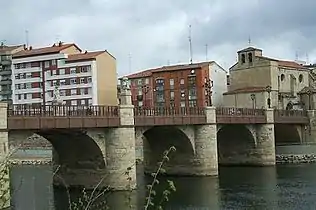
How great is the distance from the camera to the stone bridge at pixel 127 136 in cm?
3014

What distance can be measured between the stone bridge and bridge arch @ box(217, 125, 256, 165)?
0.10 metres

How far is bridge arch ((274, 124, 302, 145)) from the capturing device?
2633 inches

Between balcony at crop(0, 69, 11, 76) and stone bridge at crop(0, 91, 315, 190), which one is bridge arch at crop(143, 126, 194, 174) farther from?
balcony at crop(0, 69, 11, 76)

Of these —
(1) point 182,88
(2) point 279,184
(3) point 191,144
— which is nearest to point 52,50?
(1) point 182,88

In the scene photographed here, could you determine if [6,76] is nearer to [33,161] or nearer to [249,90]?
[33,161]

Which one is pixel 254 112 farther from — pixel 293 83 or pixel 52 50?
pixel 52 50

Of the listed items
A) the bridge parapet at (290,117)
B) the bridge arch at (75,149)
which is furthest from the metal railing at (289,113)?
the bridge arch at (75,149)

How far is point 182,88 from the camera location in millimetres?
90750

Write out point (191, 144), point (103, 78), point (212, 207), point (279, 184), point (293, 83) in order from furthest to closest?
point (103, 78) < point (293, 83) < point (191, 144) < point (279, 184) < point (212, 207)

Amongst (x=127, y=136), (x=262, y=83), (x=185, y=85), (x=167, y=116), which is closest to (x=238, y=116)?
(x=167, y=116)

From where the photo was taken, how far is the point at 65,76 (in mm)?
86312

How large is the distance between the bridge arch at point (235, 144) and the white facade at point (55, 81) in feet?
105

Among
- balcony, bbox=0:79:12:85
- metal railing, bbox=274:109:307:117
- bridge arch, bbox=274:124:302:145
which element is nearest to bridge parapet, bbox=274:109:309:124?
metal railing, bbox=274:109:307:117

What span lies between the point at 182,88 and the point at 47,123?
203 feet
